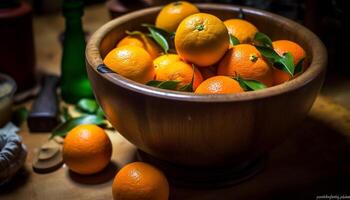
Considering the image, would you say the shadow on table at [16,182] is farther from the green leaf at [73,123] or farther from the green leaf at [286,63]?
the green leaf at [286,63]

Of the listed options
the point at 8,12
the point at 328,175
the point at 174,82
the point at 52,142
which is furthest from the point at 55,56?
the point at 328,175

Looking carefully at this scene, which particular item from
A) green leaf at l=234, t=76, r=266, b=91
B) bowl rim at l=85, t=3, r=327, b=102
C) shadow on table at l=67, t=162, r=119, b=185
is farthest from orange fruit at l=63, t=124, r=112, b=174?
green leaf at l=234, t=76, r=266, b=91

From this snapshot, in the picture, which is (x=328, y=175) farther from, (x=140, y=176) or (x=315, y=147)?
(x=140, y=176)

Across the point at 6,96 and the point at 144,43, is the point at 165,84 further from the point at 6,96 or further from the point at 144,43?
the point at 6,96

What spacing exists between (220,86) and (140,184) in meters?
0.15

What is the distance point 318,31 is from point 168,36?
34 cm

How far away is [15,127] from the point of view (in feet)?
2.50

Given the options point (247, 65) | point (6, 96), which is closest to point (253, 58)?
point (247, 65)

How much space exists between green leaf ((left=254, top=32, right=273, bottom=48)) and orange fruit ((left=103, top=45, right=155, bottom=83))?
6.5 inches

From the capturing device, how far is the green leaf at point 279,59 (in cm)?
58

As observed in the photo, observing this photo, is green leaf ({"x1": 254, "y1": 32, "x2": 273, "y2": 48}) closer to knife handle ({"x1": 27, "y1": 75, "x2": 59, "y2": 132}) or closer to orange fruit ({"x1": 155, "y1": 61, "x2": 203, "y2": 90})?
orange fruit ({"x1": 155, "y1": 61, "x2": 203, "y2": 90})

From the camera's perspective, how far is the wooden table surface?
1.98 feet

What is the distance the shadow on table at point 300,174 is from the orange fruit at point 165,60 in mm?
172

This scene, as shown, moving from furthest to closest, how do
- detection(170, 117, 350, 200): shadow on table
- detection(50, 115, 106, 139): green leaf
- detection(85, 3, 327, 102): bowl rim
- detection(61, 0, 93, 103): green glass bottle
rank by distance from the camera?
1. detection(61, 0, 93, 103): green glass bottle
2. detection(50, 115, 106, 139): green leaf
3. detection(170, 117, 350, 200): shadow on table
4. detection(85, 3, 327, 102): bowl rim
